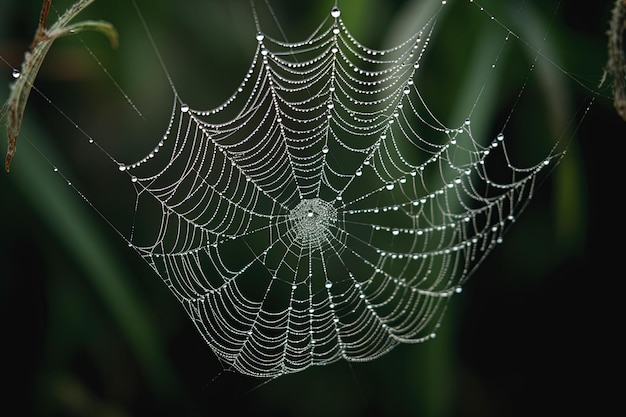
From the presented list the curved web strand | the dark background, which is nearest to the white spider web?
the curved web strand

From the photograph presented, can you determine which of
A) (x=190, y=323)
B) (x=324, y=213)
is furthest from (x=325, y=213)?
(x=190, y=323)

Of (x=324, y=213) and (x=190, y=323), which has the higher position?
(x=324, y=213)

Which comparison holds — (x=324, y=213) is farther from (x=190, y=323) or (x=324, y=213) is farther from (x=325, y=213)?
(x=190, y=323)

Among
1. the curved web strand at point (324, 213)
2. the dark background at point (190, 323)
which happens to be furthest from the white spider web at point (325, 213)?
the dark background at point (190, 323)

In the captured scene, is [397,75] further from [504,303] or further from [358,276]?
[504,303]

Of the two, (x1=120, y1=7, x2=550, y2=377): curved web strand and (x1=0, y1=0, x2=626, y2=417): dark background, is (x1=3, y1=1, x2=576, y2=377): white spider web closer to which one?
(x1=120, y1=7, x2=550, y2=377): curved web strand

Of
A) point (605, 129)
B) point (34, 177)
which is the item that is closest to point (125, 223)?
point (34, 177)

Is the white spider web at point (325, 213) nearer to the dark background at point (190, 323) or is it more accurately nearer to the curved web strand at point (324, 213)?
the curved web strand at point (324, 213)
